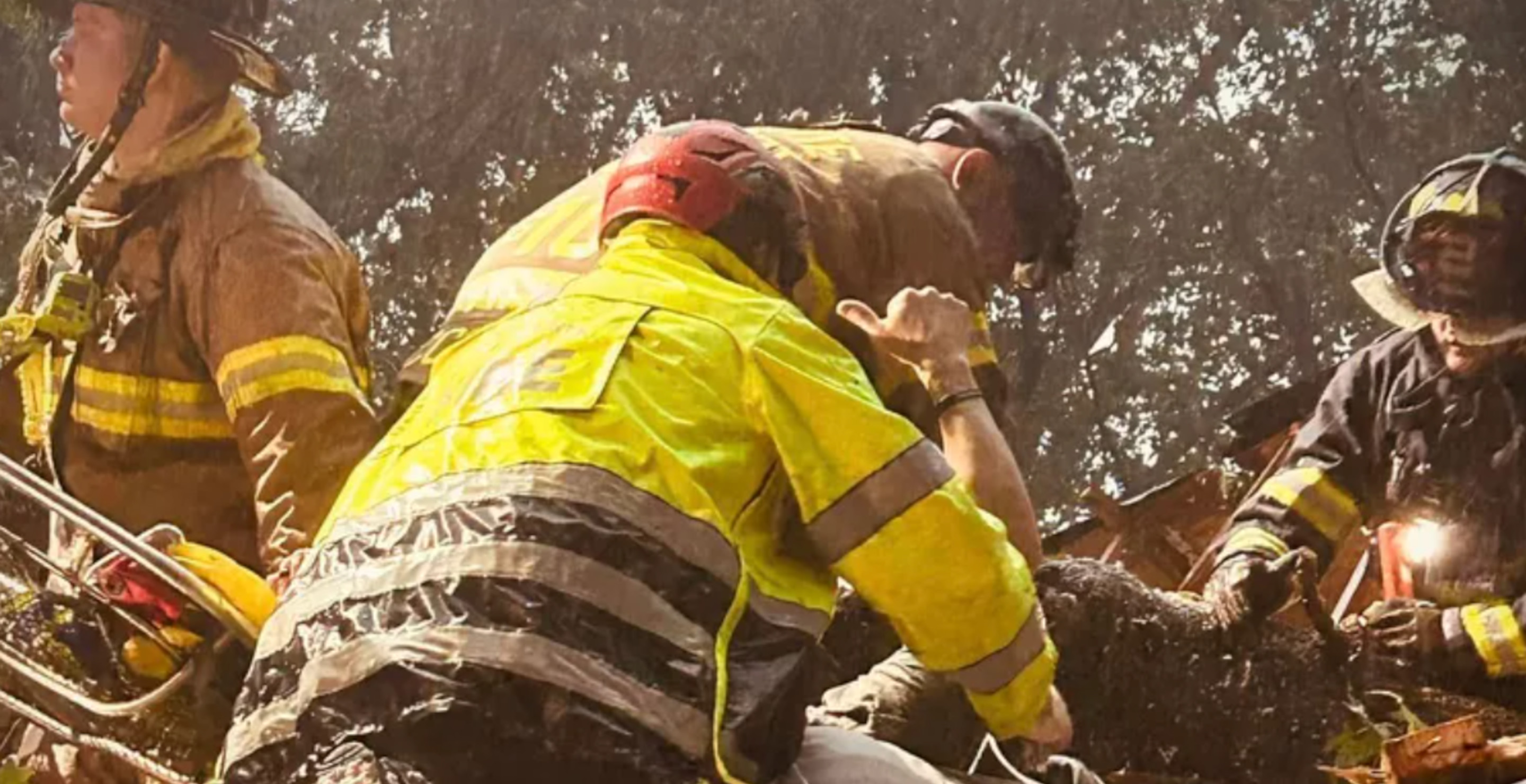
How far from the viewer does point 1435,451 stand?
139 inches

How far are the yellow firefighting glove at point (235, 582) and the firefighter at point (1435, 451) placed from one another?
4.98ft

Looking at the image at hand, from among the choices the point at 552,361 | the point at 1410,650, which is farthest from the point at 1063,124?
the point at 552,361

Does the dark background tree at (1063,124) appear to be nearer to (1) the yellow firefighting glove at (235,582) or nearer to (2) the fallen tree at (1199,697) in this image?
(2) the fallen tree at (1199,697)

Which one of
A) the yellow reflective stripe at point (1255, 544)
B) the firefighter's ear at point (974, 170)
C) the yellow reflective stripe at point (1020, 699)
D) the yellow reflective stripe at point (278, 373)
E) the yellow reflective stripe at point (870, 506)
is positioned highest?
the firefighter's ear at point (974, 170)

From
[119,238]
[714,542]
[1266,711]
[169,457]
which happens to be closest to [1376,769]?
[1266,711]

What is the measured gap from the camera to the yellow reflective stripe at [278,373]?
11.3ft

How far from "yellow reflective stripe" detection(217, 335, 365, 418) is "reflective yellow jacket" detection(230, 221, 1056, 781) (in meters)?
1.42

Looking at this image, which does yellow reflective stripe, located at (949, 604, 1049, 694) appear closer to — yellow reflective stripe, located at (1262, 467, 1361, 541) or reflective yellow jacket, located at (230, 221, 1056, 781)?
reflective yellow jacket, located at (230, 221, 1056, 781)

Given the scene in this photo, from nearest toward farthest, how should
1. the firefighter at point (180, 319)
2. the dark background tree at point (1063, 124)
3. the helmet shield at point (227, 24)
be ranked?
the firefighter at point (180, 319) < the helmet shield at point (227, 24) < the dark background tree at point (1063, 124)

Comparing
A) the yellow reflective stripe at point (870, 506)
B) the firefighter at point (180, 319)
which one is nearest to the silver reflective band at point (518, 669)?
the yellow reflective stripe at point (870, 506)

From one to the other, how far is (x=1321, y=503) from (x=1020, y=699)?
176 centimetres

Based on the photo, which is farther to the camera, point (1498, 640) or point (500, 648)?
point (1498, 640)

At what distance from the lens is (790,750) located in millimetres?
1982

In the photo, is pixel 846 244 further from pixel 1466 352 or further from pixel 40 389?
pixel 40 389
